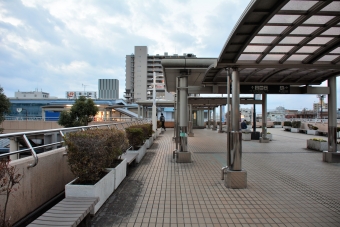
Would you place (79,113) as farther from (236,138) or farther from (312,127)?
(312,127)

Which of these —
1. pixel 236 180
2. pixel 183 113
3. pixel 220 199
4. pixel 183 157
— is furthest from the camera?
pixel 183 113

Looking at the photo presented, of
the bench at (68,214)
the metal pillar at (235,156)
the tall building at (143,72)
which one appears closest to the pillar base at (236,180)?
the metal pillar at (235,156)

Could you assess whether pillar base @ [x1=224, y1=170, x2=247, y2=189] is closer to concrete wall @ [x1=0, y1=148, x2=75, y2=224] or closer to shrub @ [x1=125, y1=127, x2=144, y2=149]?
concrete wall @ [x1=0, y1=148, x2=75, y2=224]

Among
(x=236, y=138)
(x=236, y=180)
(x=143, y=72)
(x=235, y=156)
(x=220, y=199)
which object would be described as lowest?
(x=220, y=199)

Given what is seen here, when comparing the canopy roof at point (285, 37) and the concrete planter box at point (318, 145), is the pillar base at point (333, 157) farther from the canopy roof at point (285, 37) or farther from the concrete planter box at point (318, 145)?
the canopy roof at point (285, 37)

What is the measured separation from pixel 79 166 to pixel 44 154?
661 millimetres

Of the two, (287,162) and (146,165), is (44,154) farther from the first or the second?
(287,162)

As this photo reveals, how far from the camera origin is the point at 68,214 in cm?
281

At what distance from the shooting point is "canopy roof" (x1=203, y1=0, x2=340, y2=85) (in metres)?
3.66

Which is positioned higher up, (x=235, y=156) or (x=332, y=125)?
(x=332, y=125)

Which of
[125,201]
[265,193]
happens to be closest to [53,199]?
[125,201]

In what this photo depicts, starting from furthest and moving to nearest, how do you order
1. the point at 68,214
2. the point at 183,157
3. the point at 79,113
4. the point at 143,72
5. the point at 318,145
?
the point at 143,72
the point at 79,113
the point at 318,145
the point at 183,157
the point at 68,214

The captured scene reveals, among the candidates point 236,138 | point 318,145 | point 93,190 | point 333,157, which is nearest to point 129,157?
point 93,190

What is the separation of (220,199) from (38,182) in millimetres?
3390
